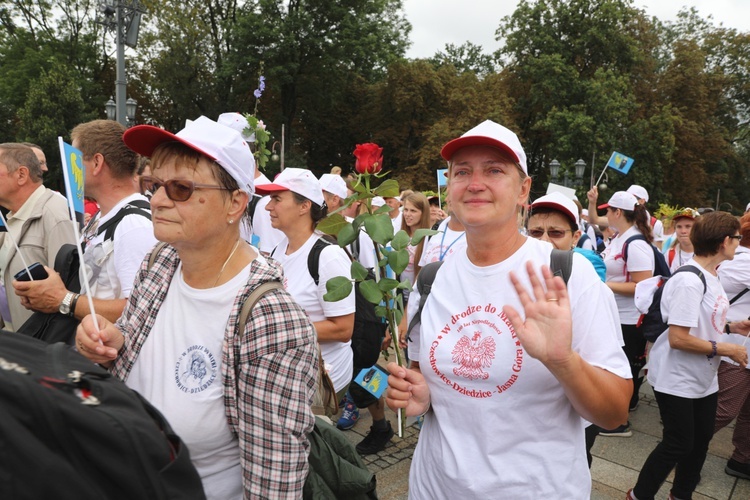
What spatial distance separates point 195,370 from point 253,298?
0.29m

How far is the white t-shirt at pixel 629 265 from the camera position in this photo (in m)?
5.04

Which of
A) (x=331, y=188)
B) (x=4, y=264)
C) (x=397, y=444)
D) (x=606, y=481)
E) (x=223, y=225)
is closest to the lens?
(x=223, y=225)

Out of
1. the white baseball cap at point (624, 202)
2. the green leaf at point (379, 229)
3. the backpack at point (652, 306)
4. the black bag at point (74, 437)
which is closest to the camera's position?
the black bag at point (74, 437)

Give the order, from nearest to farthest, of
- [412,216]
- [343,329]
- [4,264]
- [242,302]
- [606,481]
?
[242,302]
[4,264]
[343,329]
[606,481]
[412,216]

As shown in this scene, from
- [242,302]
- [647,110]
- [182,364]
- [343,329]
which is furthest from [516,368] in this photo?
[647,110]

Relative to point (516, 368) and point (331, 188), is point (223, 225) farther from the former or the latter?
point (331, 188)

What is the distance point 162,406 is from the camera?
5.48ft

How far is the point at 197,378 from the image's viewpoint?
166 cm

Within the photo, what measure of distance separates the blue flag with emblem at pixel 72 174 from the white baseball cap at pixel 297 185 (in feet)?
5.56

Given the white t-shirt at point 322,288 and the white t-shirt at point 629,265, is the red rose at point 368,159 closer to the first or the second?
the white t-shirt at point 322,288

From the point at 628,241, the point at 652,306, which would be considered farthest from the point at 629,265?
the point at 652,306

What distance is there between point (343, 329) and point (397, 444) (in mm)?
1695

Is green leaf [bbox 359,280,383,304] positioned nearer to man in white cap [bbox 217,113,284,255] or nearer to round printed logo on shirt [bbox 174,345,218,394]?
round printed logo on shirt [bbox 174,345,218,394]

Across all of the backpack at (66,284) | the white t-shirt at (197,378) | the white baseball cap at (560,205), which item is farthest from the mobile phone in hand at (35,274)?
the white baseball cap at (560,205)
